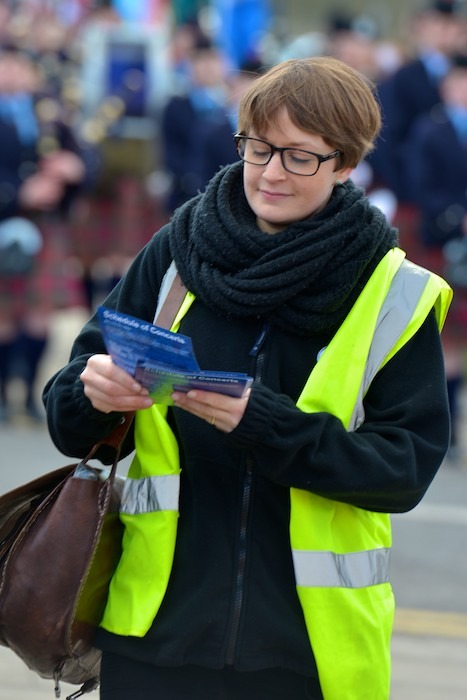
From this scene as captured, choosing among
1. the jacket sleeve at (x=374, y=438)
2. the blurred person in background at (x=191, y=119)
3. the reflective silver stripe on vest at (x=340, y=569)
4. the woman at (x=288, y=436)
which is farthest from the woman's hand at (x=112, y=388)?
the blurred person in background at (x=191, y=119)

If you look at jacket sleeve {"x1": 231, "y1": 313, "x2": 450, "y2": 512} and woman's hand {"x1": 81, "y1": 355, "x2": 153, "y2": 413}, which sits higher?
woman's hand {"x1": 81, "y1": 355, "x2": 153, "y2": 413}

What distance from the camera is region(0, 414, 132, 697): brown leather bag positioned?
9.12 feet

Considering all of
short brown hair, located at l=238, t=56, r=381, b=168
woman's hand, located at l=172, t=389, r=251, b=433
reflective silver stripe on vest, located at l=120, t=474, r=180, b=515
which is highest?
short brown hair, located at l=238, t=56, r=381, b=168

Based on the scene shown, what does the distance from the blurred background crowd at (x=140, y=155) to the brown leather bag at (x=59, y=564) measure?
15.2 ft

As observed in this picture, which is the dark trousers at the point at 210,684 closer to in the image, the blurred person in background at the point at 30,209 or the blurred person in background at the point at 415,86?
the blurred person in background at the point at 30,209

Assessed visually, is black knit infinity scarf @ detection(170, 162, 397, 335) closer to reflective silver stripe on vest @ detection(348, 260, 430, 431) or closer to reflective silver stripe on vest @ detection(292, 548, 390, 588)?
reflective silver stripe on vest @ detection(348, 260, 430, 431)

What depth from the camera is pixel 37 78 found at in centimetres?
1109

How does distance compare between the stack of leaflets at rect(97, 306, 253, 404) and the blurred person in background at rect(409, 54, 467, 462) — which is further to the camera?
the blurred person in background at rect(409, 54, 467, 462)

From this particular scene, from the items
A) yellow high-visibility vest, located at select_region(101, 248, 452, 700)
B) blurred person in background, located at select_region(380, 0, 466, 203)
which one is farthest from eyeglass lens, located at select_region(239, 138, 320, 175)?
blurred person in background, located at select_region(380, 0, 466, 203)

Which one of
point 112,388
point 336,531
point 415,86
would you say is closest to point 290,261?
point 112,388

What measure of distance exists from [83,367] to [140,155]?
10168 mm

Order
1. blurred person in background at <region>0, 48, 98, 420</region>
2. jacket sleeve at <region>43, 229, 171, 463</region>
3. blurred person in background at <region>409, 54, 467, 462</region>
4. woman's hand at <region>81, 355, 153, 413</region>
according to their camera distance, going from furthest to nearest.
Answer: blurred person in background at <region>0, 48, 98, 420</region>
blurred person in background at <region>409, 54, 467, 462</region>
jacket sleeve at <region>43, 229, 171, 463</region>
woman's hand at <region>81, 355, 153, 413</region>

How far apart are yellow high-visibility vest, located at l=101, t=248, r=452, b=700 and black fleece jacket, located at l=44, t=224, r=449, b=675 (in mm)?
36

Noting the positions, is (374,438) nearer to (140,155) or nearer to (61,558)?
(61,558)
